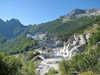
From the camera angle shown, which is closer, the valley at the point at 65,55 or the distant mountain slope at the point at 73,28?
the valley at the point at 65,55

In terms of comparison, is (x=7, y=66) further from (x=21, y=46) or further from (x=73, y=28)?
(x=73, y=28)

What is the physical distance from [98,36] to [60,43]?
47769mm

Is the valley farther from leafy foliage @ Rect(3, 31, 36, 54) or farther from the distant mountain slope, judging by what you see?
the distant mountain slope

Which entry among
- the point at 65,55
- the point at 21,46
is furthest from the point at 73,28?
the point at 65,55

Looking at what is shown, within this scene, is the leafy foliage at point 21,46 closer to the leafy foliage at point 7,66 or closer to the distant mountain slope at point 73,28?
the distant mountain slope at point 73,28

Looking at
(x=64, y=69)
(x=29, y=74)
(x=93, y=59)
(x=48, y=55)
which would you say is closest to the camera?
(x=29, y=74)

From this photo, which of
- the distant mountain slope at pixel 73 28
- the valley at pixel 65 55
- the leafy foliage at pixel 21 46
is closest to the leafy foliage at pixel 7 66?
the valley at pixel 65 55

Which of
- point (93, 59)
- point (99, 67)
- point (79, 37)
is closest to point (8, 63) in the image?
point (99, 67)

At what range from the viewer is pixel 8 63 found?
7156mm

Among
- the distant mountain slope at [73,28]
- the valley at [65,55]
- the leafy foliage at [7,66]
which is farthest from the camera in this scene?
the distant mountain slope at [73,28]

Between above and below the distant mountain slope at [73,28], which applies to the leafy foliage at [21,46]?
below

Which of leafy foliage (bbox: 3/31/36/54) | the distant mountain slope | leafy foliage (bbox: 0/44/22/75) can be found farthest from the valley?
the distant mountain slope

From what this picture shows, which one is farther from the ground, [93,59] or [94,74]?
[93,59]

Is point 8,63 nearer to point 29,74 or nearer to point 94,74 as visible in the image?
point 29,74
